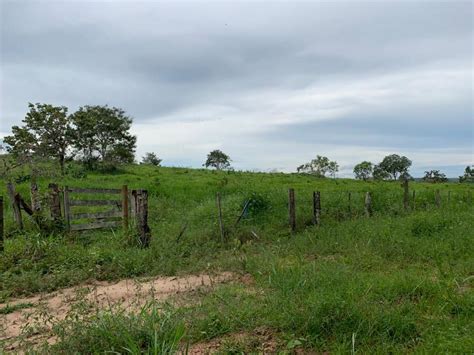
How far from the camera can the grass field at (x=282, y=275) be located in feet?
12.7

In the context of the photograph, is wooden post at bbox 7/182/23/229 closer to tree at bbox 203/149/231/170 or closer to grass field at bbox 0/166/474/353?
grass field at bbox 0/166/474/353

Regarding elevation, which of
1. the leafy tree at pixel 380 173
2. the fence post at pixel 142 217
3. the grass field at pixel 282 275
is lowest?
the grass field at pixel 282 275

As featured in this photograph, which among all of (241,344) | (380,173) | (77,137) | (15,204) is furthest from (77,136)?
(380,173)

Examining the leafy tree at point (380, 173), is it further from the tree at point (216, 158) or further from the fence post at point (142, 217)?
the fence post at point (142, 217)

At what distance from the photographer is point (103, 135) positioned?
27219 mm

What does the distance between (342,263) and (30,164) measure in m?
16.1

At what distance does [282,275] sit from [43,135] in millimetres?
22265

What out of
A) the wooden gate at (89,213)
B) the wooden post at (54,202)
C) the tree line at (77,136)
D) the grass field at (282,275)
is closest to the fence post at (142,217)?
the grass field at (282,275)

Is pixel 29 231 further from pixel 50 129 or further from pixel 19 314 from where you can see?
pixel 50 129

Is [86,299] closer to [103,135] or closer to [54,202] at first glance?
[54,202]

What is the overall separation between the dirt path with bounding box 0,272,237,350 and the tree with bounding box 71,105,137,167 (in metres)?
20.8

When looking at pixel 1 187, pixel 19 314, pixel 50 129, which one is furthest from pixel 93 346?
pixel 50 129

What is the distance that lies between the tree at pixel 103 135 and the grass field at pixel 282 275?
14.2m

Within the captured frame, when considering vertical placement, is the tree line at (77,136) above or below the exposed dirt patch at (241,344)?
above
